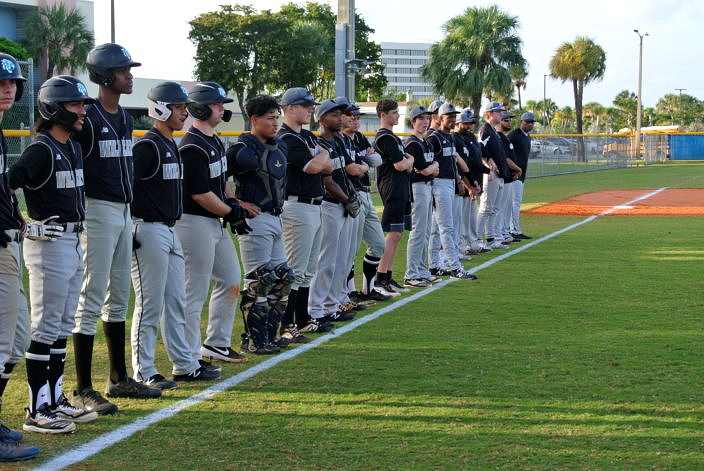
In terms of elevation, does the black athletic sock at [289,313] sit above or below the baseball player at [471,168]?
below

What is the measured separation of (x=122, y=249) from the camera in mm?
6199

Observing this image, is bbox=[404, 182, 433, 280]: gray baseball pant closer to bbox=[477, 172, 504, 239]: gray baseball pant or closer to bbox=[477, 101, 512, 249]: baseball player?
bbox=[477, 101, 512, 249]: baseball player

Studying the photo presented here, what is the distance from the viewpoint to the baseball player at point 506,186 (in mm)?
16438

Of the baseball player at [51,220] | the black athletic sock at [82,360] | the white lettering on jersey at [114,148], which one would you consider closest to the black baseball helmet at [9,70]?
the baseball player at [51,220]

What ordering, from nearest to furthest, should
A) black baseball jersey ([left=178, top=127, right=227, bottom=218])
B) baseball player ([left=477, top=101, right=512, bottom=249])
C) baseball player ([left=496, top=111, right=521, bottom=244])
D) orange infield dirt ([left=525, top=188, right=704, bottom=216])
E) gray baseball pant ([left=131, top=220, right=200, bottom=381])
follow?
gray baseball pant ([left=131, top=220, right=200, bottom=381]) → black baseball jersey ([left=178, top=127, right=227, bottom=218]) → baseball player ([left=477, top=101, right=512, bottom=249]) → baseball player ([left=496, top=111, right=521, bottom=244]) → orange infield dirt ([left=525, top=188, right=704, bottom=216])

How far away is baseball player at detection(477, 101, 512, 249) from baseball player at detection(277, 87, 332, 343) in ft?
25.1

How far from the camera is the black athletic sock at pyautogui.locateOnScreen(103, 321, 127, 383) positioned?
639cm

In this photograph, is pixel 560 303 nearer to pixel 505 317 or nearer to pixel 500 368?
pixel 505 317

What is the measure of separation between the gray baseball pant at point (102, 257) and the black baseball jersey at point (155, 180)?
0.31 meters

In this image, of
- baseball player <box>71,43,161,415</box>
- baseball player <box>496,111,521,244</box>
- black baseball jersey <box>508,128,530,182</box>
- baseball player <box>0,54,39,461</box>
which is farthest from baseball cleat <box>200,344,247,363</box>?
black baseball jersey <box>508,128,530,182</box>

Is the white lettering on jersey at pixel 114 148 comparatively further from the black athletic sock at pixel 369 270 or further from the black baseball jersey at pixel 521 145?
the black baseball jersey at pixel 521 145

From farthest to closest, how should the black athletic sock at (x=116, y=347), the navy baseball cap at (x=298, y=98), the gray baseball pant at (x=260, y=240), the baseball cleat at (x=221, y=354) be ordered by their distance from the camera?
the navy baseball cap at (x=298, y=98)
the gray baseball pant at (x=260, y=240)
the baseball cleat at (x=221, y=354)
the black athletic sock at (x=116, y=347)

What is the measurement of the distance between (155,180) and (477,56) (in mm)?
53302

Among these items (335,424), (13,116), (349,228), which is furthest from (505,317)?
(13,116)
